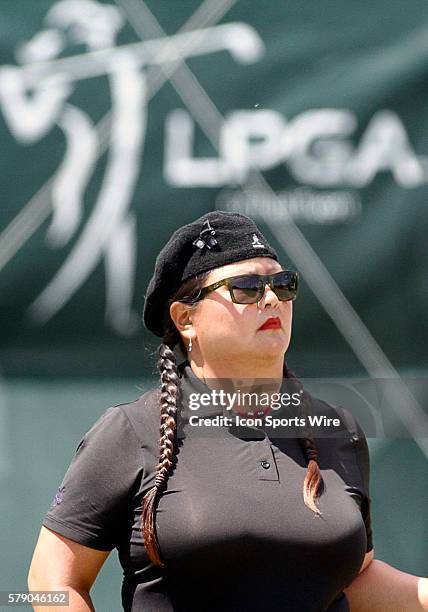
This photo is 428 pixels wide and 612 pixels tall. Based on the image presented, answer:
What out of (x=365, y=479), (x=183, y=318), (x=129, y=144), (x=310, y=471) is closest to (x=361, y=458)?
(x=365, y=479)

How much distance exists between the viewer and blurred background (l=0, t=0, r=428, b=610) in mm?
2371

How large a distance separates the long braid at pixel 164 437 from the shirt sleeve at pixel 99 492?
0.04 meters

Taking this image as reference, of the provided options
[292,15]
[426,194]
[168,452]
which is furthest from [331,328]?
[168,452]

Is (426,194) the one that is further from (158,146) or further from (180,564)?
(180,564)

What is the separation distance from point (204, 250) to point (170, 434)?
1.06 feet

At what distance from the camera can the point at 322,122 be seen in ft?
7.89

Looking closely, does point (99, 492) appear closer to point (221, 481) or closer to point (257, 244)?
point (221, 481)

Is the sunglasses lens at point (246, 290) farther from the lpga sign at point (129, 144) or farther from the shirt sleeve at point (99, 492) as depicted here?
the lpga sign at point (129, 144)

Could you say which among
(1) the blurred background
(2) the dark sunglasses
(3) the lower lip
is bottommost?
(3) the lower lip

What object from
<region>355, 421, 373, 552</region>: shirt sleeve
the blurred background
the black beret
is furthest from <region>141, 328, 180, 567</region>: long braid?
the blurred background

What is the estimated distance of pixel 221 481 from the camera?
1556 millimetres

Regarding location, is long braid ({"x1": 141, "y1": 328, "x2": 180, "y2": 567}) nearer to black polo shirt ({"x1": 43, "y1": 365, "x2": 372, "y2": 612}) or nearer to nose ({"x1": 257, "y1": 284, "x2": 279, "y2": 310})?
black polo shirt ({"x1": 43, "y1": 365, "x2": 372, "y2": 612})

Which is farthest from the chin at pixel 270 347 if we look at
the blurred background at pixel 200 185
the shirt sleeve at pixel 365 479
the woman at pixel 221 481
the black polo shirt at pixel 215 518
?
the blurred background at pixel 200 185

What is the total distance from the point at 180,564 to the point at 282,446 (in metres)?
0.27
